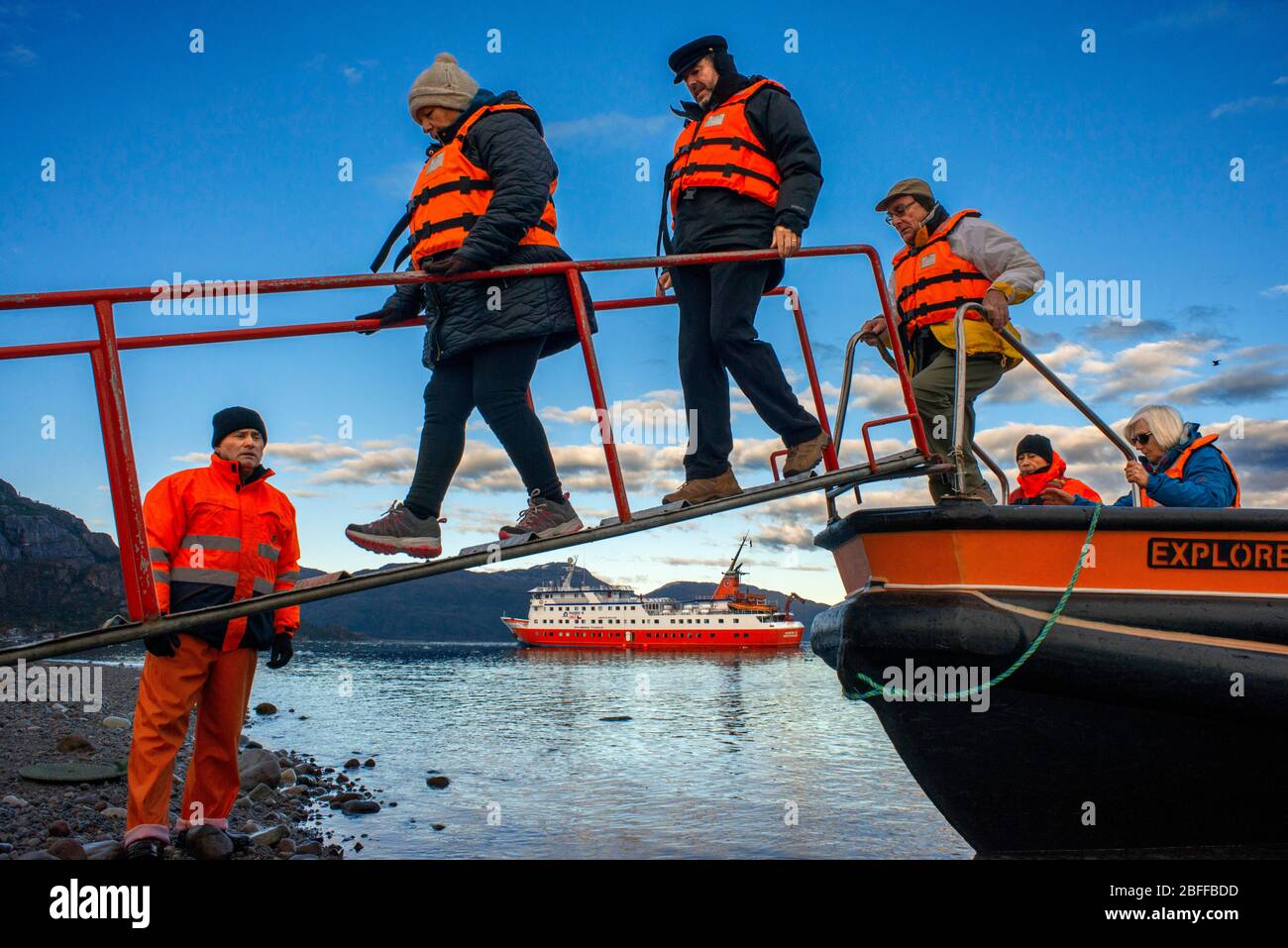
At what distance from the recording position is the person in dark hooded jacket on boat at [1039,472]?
5.75m

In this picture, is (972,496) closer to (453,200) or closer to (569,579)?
(453,200)

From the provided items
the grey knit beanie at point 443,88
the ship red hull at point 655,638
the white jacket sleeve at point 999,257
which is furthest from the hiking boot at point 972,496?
the ship red hull at point 655,638

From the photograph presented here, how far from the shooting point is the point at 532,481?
412 centimetres

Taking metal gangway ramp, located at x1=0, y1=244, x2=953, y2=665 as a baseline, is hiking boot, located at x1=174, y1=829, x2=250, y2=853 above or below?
below

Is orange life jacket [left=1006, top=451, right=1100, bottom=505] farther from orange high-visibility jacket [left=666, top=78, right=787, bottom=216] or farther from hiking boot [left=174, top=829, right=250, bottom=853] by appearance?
hiking boot [left=174, top=829, right=250, bottom=853]

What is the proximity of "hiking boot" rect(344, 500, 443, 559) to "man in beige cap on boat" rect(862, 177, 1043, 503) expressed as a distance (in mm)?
2427

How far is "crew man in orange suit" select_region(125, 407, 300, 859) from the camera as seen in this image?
4.41 meters

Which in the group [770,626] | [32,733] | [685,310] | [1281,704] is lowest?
[770,626]

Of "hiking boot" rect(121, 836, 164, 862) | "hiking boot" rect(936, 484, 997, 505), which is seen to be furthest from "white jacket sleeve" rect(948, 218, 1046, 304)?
"hiking boot" rect(121, 836, 164, 862)

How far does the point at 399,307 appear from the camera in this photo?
4625 mm
